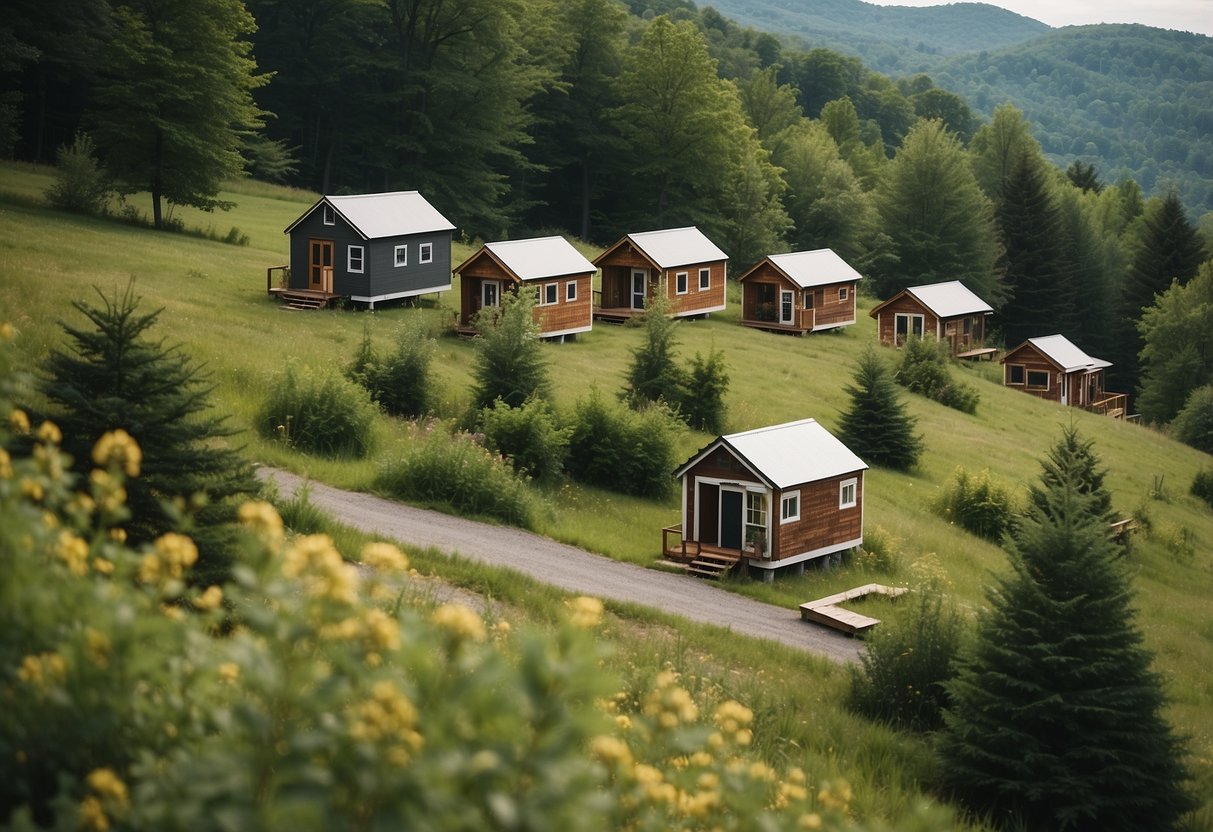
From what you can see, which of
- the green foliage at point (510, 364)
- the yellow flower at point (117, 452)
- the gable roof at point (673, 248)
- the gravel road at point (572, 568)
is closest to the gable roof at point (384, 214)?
the gable roof at point (673, 248)

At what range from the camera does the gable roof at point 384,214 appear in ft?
159

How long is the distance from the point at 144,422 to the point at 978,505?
2998 cm

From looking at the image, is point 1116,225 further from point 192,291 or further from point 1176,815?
point 1176,815

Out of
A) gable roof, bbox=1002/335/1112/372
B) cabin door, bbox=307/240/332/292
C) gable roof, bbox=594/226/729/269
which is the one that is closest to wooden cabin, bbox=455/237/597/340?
cabin door, bbox=307/240/332/292

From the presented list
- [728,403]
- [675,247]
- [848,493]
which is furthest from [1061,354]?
[848,493]

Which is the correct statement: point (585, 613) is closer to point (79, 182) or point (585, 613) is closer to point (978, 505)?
point (978, 505)

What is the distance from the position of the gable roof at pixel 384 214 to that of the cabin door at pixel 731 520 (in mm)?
21493

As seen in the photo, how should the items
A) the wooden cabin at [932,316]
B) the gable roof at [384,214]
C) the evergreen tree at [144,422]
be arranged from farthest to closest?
the wooden cabin at [932,316] → the gable roof at [384,214] → the evergreen tree at [144,422]

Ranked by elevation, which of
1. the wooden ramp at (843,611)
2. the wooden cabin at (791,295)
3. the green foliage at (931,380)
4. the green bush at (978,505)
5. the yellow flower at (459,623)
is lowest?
the wooden ramp at (843,611)

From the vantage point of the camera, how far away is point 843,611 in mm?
26922

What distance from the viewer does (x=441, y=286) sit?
52.8 meters

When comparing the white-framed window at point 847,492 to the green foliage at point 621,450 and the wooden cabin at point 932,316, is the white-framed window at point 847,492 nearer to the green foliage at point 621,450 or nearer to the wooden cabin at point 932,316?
the green foliage at point 621,450

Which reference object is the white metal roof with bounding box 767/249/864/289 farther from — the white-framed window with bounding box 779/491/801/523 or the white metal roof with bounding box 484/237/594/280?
the white-framed window with bounding box 779/491/801/523

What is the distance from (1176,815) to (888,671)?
435 cm
